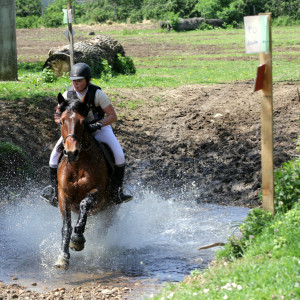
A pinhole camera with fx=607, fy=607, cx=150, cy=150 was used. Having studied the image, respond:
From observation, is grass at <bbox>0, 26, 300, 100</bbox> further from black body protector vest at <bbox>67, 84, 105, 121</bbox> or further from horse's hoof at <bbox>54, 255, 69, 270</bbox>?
horse's hoof at <bbox>54, 255, 69, 270</bbox>

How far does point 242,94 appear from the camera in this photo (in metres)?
17.5

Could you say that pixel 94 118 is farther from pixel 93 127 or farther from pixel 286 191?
pixel 286 191

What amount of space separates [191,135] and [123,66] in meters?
8.16

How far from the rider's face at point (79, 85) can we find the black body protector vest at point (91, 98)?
0.23 feet

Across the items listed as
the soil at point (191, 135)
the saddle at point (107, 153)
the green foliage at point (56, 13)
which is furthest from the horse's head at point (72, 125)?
the green foliage at point (56, 13)

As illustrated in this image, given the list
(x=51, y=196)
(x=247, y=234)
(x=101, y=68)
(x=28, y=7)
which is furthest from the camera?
(x=28, y=7)

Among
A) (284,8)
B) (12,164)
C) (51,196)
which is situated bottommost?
(12,164)

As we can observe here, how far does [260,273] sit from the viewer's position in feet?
17.4

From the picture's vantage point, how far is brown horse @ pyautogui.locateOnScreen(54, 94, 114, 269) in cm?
732

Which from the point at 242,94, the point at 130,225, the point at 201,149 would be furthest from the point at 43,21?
the point at 130,225

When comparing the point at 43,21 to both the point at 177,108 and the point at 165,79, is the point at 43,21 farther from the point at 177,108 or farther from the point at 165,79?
the point at 177,108

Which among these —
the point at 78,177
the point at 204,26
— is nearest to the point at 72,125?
the point at 78,177

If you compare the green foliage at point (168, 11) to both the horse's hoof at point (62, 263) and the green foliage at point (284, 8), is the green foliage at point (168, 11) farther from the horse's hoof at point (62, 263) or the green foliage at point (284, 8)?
the horse's hoof at point (62, 263)

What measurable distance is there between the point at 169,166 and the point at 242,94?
566 centimetres
